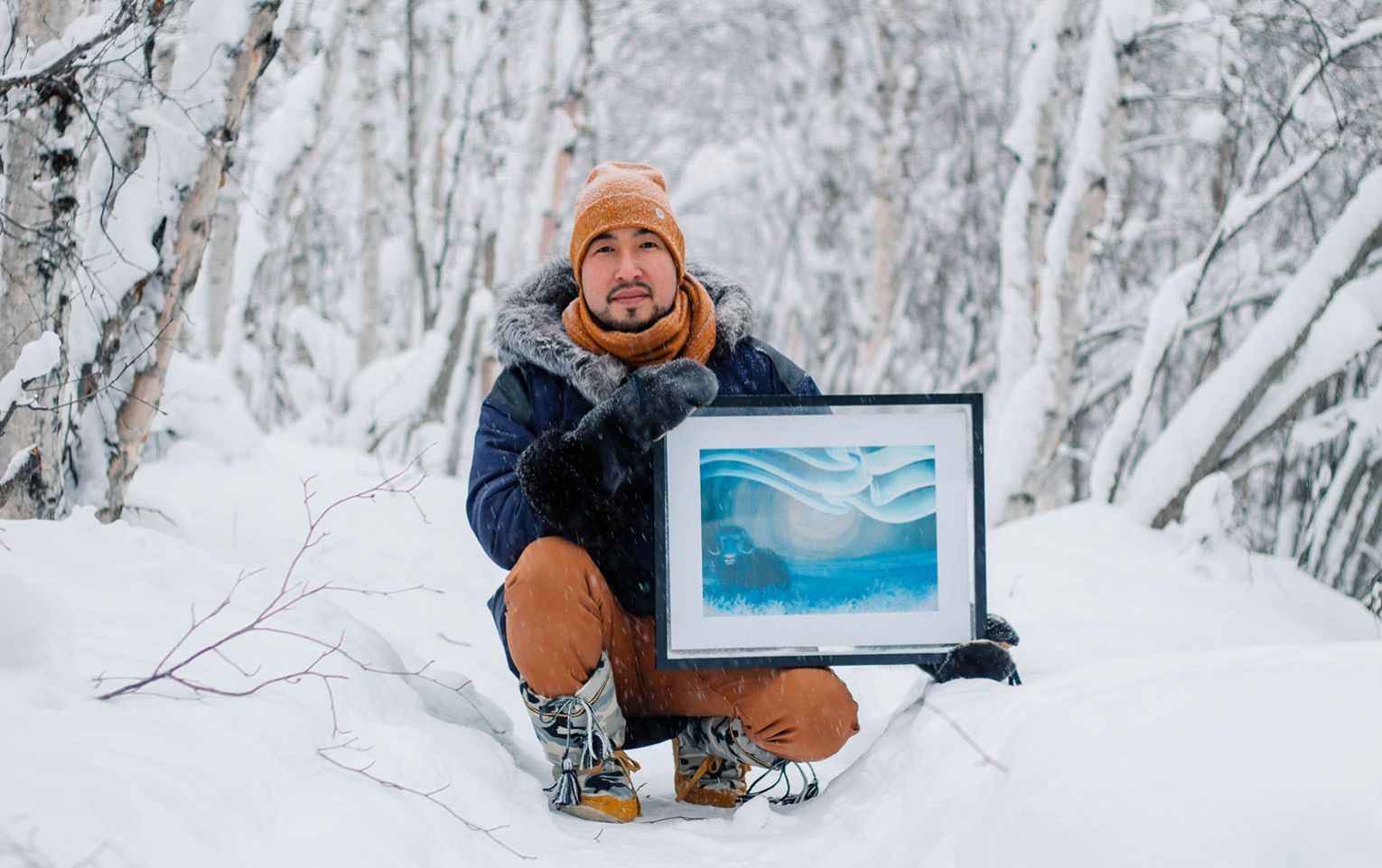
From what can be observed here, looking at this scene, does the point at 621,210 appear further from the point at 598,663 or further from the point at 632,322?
the point at 598,663

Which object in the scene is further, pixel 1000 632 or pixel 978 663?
pixel 1000 632

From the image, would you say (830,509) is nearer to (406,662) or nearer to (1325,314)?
(406,662)

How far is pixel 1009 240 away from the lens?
6.87 meters

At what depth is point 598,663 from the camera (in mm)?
2463

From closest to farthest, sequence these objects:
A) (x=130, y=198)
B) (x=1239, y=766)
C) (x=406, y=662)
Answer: (x=1239, y=766) → (x=406, y=662) → (x=130, y=198)

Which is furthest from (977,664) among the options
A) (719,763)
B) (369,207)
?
(369,207)

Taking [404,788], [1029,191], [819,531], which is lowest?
[404,788]

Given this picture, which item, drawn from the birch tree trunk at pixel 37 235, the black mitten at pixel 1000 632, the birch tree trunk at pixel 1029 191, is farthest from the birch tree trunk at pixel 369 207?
the black mitten at pixel 1000 632

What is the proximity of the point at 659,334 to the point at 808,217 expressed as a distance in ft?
38.0

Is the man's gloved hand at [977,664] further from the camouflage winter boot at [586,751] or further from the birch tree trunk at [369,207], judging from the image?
the birch tree trunk at [369,207]

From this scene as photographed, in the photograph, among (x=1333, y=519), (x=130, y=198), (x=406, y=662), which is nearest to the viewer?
(x=406, y=662)

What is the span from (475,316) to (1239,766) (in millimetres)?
7165

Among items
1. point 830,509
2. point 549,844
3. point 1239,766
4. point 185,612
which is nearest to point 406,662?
point 185,612

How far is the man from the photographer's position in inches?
93.2
